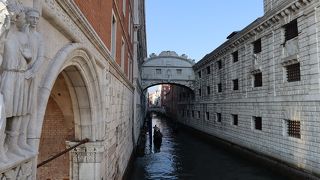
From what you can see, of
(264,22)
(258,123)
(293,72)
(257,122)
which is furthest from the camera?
(257,122)

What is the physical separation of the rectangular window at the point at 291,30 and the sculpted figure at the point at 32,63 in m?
12.1

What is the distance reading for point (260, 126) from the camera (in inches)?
622

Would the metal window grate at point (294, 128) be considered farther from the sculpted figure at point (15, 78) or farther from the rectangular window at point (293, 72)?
the sculpted figure at point (15, 78)

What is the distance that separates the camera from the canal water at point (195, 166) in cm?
1285

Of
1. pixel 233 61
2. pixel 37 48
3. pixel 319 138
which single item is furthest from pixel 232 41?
pixel 37 48

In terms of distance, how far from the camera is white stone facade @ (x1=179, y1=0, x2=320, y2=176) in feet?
36.7

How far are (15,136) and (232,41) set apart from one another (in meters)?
18.4

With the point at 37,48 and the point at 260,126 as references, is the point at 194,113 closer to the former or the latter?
the point at 260,126

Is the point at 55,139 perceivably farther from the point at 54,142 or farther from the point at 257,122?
the point at 257,122

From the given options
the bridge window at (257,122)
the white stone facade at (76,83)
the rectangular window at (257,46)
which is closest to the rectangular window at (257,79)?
the rectangular window at (257,46)

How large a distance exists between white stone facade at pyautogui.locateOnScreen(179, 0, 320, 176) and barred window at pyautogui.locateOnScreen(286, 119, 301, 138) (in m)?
0.14

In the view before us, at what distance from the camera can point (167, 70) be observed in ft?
102

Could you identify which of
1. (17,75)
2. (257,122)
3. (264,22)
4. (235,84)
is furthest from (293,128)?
(17,75)

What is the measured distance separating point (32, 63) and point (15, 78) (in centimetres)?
27
